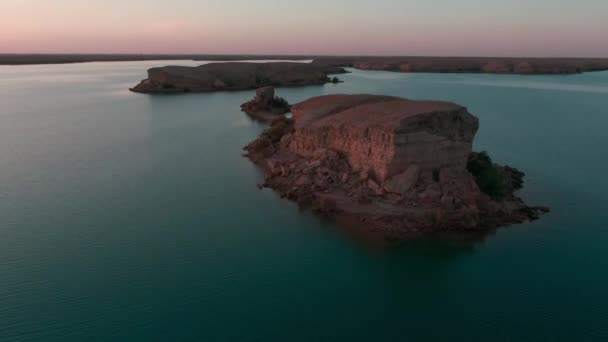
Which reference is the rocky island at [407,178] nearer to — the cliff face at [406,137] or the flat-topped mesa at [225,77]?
the cliff face at [406,137]

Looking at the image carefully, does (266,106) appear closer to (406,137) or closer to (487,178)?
(406,137)

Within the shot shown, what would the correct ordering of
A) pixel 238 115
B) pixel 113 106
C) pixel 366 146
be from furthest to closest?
pixel 113 106, pixel 238 115, pixel 366 146

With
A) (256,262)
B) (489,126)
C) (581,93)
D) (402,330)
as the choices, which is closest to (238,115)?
(489,126)

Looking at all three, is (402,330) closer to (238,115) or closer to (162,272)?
(162,272)

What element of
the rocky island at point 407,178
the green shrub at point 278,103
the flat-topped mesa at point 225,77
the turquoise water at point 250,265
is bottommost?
the turquoise water at point 250,265

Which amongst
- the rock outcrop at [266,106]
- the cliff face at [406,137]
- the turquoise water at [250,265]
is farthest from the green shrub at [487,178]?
the rock outcrop at [266,106]

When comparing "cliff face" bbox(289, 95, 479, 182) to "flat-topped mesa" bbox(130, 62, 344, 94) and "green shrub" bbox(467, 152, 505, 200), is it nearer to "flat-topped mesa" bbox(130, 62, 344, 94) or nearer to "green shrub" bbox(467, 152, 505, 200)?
"green shrub" bbox(467, 152, 505, 200)

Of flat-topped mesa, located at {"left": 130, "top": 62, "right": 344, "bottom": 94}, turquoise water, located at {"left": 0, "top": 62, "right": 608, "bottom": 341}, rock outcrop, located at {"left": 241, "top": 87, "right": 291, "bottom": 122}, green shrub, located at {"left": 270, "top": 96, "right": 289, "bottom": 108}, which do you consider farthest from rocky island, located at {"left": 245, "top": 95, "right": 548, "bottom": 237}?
flat-topped mesa, located at {"left": 130, "top": 62, "right": 344, "bottom": 94}
